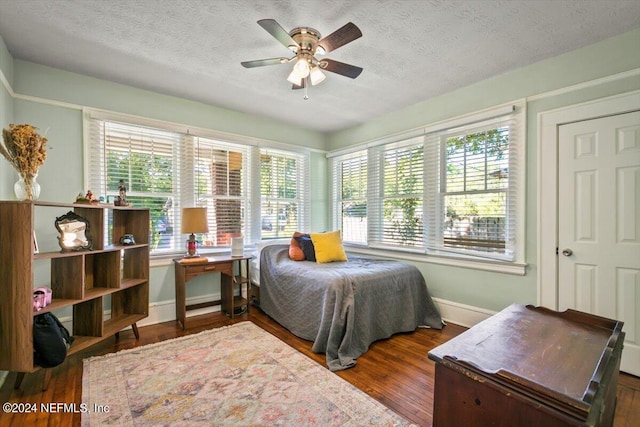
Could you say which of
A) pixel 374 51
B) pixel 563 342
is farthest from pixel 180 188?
pixel 563 342

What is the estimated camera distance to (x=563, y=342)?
1355mm

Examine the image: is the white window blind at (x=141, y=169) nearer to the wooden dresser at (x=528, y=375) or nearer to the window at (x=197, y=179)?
the window at (x=197, y=179)

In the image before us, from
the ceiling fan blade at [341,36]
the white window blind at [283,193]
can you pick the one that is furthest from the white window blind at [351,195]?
the ceiling fan blade at [341,36]

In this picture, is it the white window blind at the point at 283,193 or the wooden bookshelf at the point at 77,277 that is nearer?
the wooden bookshelf at the point at 77,277

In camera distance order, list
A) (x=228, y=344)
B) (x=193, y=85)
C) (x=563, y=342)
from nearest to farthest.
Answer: (x=563, y=342), (x=228, y=344), (x=193, y=85)

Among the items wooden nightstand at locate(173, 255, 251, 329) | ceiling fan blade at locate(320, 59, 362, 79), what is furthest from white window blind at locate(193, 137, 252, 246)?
ceiling fan blade at locate(320, 59, 362, 79)

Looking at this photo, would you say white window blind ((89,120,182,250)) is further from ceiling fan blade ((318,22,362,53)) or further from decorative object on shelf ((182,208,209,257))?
ceiling fan blade ((318,22,362,53))

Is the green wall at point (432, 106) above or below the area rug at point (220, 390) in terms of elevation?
above

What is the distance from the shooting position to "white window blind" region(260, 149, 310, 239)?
13.9 ft

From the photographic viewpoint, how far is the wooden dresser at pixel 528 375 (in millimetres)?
924

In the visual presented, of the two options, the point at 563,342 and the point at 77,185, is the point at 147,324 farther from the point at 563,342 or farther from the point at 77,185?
the point at 563,342

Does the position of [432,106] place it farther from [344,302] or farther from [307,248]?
[344,302]

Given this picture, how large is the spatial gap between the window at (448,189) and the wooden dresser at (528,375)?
5.04 feet

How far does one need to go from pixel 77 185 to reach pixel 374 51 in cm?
306
